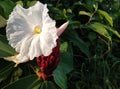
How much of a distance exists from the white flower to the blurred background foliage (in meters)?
0.23

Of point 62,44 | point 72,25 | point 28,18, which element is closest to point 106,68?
point 72,25

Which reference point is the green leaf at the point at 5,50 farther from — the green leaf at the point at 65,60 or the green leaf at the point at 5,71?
the green leaf at the point at 65,60

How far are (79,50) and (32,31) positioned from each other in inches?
37.7

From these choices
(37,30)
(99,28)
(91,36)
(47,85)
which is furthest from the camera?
(91,36)

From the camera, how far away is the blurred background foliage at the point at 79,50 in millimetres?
1677

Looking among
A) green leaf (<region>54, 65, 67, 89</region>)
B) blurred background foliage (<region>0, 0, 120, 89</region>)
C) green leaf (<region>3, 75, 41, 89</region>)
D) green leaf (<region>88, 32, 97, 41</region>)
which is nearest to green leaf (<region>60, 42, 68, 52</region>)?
blurred background foliage (<region>0, 0, 120, 89</region>)

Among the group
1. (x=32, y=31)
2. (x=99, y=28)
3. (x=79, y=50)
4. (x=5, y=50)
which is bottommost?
(x=79, y=50)

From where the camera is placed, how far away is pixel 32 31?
56.6 inches

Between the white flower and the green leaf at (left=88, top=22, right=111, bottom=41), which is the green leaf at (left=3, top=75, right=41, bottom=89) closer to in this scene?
the white flower

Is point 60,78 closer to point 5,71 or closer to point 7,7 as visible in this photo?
point 5,71

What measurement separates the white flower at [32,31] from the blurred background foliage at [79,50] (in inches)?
9.0

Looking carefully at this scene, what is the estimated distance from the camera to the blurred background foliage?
1677 millimetres

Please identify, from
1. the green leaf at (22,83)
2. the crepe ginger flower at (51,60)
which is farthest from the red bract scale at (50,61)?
the green leaf at (22,83)

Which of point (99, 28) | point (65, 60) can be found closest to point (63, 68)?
point (65, 60)
